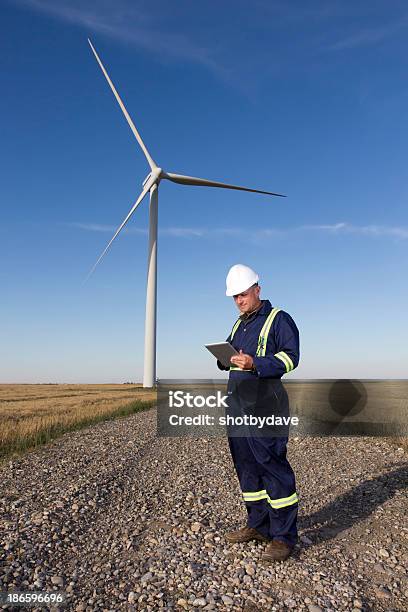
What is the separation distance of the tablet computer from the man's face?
58 centimetres

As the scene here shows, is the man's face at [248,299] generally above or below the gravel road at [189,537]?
above

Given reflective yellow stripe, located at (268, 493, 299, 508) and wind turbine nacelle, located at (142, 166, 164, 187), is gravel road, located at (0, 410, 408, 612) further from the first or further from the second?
wind turbine nacelle, located at (142, 166, 164, 187)

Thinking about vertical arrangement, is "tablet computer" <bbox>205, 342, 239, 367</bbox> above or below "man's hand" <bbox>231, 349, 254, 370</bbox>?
above

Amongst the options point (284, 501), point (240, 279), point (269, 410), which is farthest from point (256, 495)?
point (240, 279)

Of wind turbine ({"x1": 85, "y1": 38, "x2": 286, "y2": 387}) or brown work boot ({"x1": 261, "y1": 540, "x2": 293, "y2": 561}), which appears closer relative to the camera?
brown work boot ({"x1": 261, "y1": 540, "x2": 293, "y2": 561})

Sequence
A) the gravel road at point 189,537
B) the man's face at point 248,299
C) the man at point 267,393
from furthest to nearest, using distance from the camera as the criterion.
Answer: the man's face at point 248,299 < the man at point 267,393 < the gravel road at point 189,537

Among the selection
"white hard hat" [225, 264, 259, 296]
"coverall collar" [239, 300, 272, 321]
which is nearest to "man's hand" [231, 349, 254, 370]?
"coverall collar" [239, 300, 272, 321]

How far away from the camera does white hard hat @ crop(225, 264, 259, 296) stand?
520 cm

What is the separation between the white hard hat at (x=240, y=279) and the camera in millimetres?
5203

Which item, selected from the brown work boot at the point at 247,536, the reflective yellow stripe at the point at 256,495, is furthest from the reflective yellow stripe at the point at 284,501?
the brown work boot at the point at 247,536

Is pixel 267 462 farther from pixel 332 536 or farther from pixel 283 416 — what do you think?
pixel 332 536

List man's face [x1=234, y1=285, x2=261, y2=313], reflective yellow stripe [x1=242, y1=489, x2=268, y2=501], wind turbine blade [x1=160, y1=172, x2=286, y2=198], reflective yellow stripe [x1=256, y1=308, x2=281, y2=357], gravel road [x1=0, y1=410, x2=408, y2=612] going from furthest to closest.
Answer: wind turbine blade [x1=160, y1=172, x2=286, y2=198] → reflective yellow stripe [x1=242, y1=489, x2=268, y2=501] → man's face [x1=234, y1=285, x2=261, y2=313] → reflective yellow stripe [x1=256, y1=308, x2=281, y2=357] → gravel road [x1=0, y1=410, x2=408, y2=612]

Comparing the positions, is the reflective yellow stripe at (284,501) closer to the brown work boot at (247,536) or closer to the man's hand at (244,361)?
the brown work boot at (247,536)

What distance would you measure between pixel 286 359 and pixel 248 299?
2.62 ft
